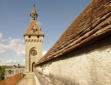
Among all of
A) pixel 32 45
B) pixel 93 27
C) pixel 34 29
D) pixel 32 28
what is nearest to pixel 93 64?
pixel 93 27

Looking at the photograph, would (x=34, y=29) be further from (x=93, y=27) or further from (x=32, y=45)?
(x=93, y=27)

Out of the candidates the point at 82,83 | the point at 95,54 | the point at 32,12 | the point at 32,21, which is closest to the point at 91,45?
the point at 95,54

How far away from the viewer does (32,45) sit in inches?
985

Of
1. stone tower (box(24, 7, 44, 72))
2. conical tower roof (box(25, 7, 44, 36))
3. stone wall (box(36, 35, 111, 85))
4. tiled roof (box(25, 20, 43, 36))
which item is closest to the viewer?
stone wall (box(36, 35, 111, 85))

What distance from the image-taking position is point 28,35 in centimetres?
2506

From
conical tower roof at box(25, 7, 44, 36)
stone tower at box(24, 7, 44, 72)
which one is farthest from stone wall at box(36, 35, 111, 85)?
conical tower roof at box(25, 7, 44, 36)

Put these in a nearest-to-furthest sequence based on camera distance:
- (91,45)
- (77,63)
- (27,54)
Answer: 1. (91,45)
2. (77,63)
3. (27,54)

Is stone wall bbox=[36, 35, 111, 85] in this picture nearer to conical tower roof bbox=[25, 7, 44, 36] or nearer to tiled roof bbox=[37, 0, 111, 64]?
tiled roof bbox=[37, 0, 111, 64]

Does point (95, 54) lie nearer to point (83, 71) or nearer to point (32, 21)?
point (83, 71)

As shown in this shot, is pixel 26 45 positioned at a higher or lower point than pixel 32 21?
lower

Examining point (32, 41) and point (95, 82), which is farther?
point (32, 41)

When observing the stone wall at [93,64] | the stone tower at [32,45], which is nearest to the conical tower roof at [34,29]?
the stone tower at [32,45]

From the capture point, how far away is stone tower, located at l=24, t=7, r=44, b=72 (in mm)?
23969

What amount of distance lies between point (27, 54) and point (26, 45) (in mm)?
2192
